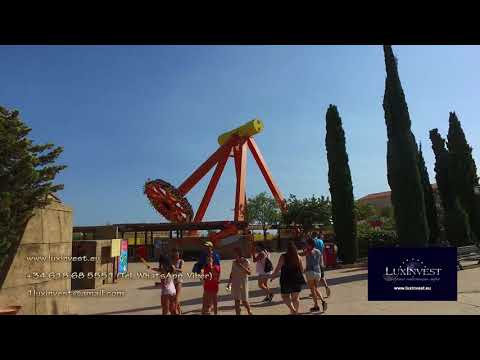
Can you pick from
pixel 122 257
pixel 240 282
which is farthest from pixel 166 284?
pixel 122 257

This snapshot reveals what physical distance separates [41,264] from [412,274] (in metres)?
7.46

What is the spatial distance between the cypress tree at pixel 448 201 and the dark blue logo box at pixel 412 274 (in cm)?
1413

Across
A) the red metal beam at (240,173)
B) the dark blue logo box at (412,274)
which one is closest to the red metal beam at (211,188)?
the red metal beam at (240,173)

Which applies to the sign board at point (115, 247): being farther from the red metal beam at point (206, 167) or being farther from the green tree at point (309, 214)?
the red metal beam at point (206, 167)

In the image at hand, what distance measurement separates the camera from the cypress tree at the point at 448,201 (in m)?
19.4

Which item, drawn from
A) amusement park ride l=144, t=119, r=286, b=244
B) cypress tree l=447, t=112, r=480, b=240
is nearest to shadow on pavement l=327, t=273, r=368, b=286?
cypress tree l=447, t=112, r=480, b=240

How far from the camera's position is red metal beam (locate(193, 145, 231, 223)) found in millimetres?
39812
